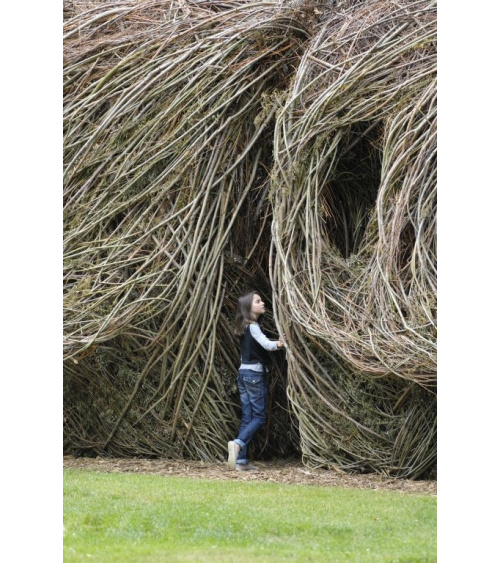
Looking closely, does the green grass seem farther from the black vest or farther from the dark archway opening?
the dark archway opening

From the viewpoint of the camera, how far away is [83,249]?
8.99 metres

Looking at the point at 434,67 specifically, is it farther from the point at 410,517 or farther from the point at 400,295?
the point at 410,517

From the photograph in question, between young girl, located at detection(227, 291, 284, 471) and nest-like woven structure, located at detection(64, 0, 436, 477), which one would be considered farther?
young girl, located at detection(227, 291, 284, 471)

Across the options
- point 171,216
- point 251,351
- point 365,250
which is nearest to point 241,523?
point 251,351

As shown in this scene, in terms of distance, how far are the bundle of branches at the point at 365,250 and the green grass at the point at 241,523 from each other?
2.53 ft

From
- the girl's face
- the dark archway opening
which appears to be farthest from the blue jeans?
the dark archway opening

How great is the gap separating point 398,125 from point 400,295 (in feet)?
4.23

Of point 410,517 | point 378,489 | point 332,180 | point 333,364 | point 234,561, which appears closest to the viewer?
point 234,561

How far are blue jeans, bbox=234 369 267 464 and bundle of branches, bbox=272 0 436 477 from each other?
0.31 m

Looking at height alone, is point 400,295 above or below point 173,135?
below

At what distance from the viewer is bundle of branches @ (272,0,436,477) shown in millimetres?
7699

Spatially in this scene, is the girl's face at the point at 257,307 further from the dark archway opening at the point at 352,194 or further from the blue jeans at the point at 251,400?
the dark archway opening at the point at 352,194

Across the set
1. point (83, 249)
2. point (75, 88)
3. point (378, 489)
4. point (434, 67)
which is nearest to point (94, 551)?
point (378, 489)

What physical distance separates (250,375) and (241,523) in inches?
101
